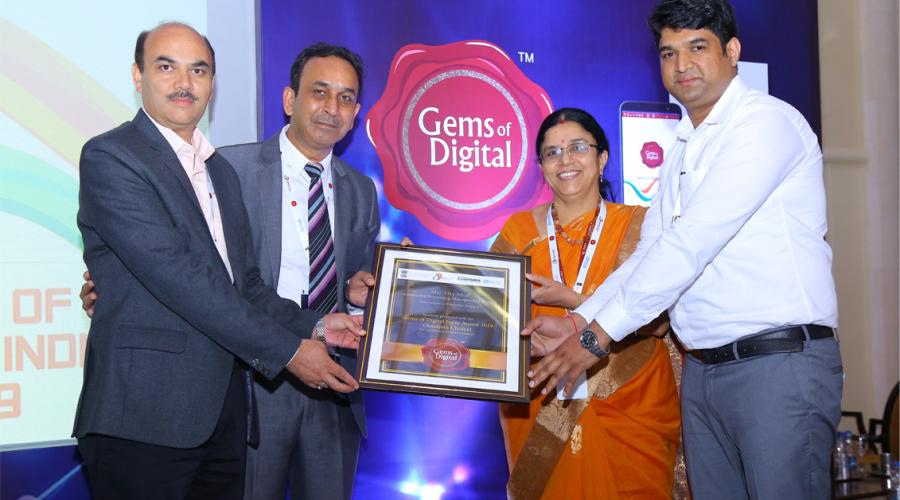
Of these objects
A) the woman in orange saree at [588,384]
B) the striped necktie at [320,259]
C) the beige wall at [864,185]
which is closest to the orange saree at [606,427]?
the woman in orange saree at [588,384]

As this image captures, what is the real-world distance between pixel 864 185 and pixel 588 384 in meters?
3.93

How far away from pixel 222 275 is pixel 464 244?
158 cm

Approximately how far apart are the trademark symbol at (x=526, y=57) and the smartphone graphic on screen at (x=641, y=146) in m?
0.51

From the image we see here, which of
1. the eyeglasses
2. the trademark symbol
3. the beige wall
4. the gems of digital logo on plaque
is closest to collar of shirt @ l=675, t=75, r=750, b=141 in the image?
the eyeglasses

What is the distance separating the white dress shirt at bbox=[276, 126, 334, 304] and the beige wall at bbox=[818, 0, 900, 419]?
419cm

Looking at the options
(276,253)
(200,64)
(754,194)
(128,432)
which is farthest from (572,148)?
(128,432)

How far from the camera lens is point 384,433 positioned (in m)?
3.22

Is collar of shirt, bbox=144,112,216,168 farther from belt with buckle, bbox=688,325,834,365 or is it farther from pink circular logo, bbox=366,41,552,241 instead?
belt with buckle, bbox=688,325,834,365

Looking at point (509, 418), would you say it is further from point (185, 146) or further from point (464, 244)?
point (185, 146)

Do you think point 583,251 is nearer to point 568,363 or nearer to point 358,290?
point 568,363

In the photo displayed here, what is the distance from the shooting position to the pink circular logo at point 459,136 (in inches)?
129

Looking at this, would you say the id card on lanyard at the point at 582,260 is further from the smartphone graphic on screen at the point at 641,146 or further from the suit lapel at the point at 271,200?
the smartphone graphic on screen at the point at 641,146

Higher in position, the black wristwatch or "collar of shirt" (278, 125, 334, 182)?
"collar of shirt" (278, 125, 334, 182)

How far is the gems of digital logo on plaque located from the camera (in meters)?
2.13
